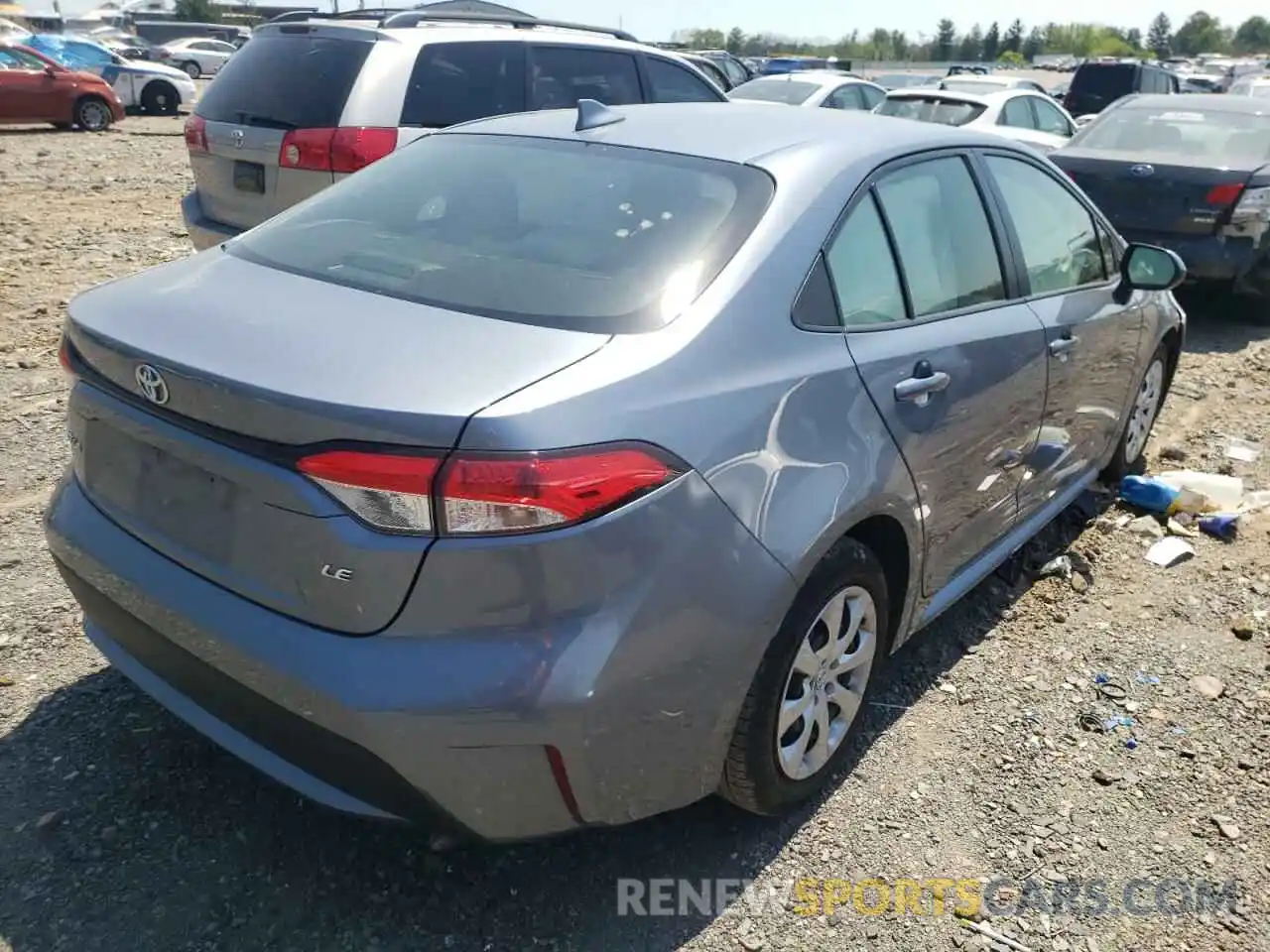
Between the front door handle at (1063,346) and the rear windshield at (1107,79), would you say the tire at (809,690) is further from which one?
the rear windshield at (1107,79)

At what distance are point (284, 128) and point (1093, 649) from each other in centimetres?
477

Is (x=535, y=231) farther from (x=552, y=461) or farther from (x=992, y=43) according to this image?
(x=992, y=43)

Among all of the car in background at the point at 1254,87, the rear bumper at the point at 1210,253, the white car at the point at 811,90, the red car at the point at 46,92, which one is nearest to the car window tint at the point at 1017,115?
the white car at the point at 811,90

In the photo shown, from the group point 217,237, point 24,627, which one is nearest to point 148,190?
point 217,237

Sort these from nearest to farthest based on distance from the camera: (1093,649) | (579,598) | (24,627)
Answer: (579,598), (24,627), (1093,649)

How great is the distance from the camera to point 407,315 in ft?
7.57

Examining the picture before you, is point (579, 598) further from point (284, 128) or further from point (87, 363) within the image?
point (284, 128)

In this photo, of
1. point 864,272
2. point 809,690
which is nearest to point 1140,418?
point 864,272

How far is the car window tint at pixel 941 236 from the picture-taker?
2953 mm

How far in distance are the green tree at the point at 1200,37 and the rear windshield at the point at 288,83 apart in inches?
4694

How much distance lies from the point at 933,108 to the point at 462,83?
23.6 feet

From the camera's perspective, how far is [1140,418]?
4.98m

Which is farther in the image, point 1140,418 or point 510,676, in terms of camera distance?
point 1140,418

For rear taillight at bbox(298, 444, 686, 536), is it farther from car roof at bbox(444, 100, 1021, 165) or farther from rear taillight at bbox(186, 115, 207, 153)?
rear taillight at bbox(186, 115, 207, 153)
